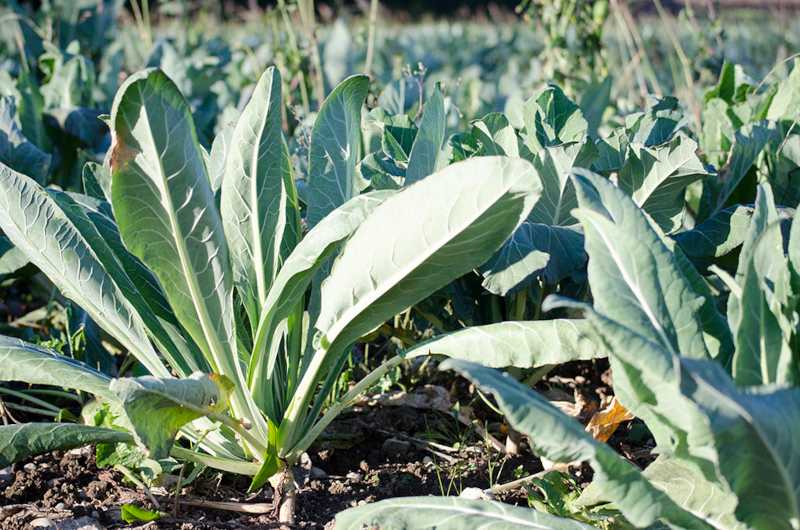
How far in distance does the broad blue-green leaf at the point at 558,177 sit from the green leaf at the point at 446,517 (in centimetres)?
75

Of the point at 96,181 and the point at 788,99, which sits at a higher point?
the point at 96,181

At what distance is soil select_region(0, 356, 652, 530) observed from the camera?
155 cm

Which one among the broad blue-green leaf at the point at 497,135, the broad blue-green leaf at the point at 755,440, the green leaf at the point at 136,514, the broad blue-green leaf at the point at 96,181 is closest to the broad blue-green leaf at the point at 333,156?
the broad blue-green leaf at the point at 497,135

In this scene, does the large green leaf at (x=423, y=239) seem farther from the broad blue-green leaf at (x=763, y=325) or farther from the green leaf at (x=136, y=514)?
the green leaf at (x=136, y=514)

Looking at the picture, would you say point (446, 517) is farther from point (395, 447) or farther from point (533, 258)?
point (395, 447)

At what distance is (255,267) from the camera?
167 cm

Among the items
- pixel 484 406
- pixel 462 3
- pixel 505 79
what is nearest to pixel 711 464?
pixel 484 406

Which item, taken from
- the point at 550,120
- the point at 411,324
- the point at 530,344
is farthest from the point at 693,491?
the point at 411,324

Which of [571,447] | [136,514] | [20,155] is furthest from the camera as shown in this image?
[20,155]

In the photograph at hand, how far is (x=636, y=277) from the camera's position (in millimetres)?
1205

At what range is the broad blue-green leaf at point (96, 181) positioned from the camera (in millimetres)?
1808

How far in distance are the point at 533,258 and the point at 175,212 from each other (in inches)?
30.4

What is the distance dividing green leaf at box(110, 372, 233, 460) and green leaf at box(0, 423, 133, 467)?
26 cm

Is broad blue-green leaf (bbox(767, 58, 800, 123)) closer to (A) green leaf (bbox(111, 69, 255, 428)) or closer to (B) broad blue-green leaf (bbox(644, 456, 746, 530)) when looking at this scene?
(B) broad blue-green leaf (bbox(644, 456, 746, 530))
